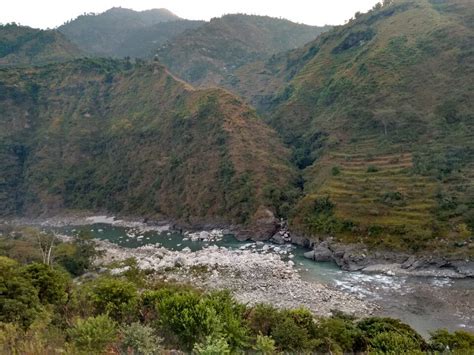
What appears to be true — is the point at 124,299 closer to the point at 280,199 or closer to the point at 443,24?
the point at 280,199

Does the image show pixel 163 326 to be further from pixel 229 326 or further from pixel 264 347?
pixel 264 347

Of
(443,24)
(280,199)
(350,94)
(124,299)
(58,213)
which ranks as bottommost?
(58,213)

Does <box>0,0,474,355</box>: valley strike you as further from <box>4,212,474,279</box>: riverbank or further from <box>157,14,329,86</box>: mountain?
<box>157,14,329,86</box>: mountain

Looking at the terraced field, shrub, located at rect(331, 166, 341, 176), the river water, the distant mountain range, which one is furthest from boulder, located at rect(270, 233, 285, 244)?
shrub, located at rect(331, 166, 341, 176)

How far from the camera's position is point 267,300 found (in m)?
34.5

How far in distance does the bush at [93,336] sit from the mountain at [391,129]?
1433 inches

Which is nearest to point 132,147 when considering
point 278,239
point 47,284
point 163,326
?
point 278,239

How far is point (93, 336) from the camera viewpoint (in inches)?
487

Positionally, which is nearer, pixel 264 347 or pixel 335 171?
pixel 264 347

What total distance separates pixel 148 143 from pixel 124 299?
72389mm

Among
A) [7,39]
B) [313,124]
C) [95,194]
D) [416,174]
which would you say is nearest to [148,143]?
[95,194]

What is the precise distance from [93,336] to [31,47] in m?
167

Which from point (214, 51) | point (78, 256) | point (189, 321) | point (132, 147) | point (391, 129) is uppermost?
point (214, 51)

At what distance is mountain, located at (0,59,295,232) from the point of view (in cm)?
6943
